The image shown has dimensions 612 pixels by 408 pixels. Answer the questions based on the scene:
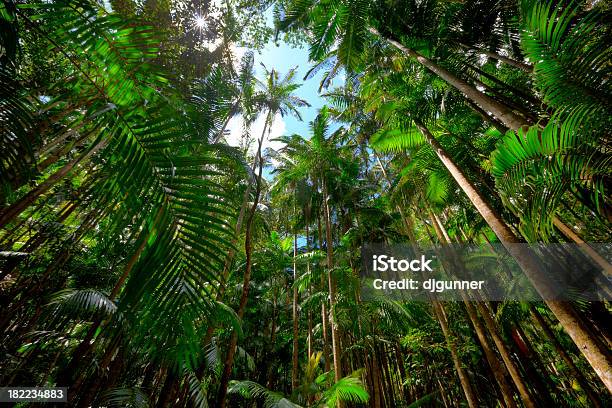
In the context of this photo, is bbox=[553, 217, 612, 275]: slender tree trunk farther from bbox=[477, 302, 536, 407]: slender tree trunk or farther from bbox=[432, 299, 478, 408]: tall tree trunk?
bbox=[432, 299, 478, 408]: tall tree trunk

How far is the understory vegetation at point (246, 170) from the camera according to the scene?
112 centimetres

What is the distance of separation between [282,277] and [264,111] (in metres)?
7.88

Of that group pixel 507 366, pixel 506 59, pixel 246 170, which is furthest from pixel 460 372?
pixel 246 170

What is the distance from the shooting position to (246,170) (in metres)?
6.24

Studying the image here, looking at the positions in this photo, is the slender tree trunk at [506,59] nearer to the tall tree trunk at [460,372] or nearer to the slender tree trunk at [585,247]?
the slender tree trunk at [585,247]

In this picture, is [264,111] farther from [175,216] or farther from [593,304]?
[593,304]

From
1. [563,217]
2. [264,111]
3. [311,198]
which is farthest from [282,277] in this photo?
[563,217]

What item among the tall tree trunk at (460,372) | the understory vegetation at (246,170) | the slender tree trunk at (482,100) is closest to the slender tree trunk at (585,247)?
the understory vegetation at (246,170)

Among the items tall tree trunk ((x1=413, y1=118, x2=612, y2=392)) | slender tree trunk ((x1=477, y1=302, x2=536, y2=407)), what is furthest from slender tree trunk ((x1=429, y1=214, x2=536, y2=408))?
tall tree trunk ((x1=413, y1=118, x2=612, y2=392))

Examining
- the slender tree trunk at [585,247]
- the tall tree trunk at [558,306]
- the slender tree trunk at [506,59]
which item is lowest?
the tall tree trunk at [558,306]

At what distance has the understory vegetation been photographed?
3.68ft

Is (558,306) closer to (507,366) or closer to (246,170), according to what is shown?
(507,366)

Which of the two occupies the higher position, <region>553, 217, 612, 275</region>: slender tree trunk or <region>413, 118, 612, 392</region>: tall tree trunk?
<region>553, 217, 612, 275</region>: slender tree trunk

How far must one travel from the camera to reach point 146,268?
91cm
